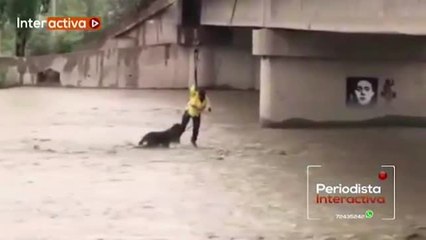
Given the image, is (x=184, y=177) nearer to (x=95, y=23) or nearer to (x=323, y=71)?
(x=323, y=71)

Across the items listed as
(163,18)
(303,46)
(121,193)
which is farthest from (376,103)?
(163,18)

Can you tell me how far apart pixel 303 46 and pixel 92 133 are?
277 inches

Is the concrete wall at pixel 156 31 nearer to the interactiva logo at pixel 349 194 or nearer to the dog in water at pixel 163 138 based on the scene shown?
the dog in water at pixel 163 138

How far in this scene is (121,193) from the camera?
18891 millimetres

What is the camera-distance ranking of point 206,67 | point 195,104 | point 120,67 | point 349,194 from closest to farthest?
1. point 349,194
2. point 195,104
3. point 206,67
4. point 120,67

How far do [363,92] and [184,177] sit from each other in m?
13.4

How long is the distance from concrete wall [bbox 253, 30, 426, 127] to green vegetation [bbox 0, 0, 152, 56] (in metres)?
32.4

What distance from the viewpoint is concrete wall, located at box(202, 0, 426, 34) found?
21.7 m

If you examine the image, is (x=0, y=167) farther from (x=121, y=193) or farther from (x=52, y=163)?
(x=121, y=193)

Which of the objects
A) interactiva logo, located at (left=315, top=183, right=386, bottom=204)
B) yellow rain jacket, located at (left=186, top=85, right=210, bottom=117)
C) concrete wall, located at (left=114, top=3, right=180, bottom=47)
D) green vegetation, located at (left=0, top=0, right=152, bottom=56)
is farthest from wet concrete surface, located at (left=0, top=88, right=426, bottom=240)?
green vegetation, located at (left=0, top=0, right=152, bottom=56)

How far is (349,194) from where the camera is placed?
18609 millimetres

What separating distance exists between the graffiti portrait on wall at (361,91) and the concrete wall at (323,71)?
0.48ft

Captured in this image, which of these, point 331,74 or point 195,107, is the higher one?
point 331,74

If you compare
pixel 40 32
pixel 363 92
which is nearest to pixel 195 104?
pixel 363 92
